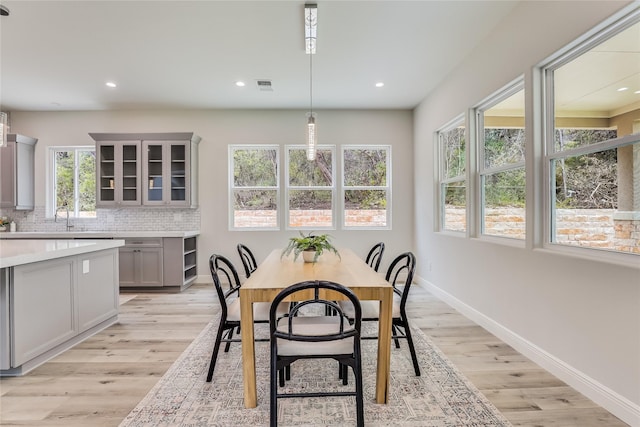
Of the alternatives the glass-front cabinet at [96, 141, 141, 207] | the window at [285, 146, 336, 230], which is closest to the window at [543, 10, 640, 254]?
the window at [285, 146, 336, 230]

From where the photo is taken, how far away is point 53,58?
352cm

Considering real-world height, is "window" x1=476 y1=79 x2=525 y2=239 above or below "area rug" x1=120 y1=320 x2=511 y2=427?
above

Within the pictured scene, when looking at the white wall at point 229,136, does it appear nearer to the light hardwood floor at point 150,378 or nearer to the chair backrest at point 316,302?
the light hardwood floor at point 150,378

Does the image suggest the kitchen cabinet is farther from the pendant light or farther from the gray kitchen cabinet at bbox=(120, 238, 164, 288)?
the pendant light

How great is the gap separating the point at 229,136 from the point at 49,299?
341cm

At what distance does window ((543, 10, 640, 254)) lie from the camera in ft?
6.17

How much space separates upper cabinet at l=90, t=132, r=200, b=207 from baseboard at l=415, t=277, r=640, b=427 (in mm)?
4304

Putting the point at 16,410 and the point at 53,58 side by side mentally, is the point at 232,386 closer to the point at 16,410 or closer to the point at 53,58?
the point at 16,410

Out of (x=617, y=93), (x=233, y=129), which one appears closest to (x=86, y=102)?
(x=233, y=129)

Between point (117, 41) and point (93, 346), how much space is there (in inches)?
112

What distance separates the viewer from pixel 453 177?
4098mm

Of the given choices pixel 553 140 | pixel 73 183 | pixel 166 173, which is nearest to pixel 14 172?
pixel 73 183

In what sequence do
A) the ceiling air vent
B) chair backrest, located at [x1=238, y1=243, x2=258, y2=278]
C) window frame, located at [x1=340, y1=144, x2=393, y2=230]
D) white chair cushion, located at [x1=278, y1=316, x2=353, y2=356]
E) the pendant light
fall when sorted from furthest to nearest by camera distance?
window frame, located at [x1=340, y1=144, x2=393, y2=230] → the ceiling air vent → chair backrest, located at [x1=238, y1=243, x2=258, y2=278] → the pendant light → white chair cushion, located at [x1=278, y1=316, x2=353, y2=356]

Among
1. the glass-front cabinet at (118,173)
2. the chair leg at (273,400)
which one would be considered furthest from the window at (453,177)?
the glass-front cabinet at (118,173)
